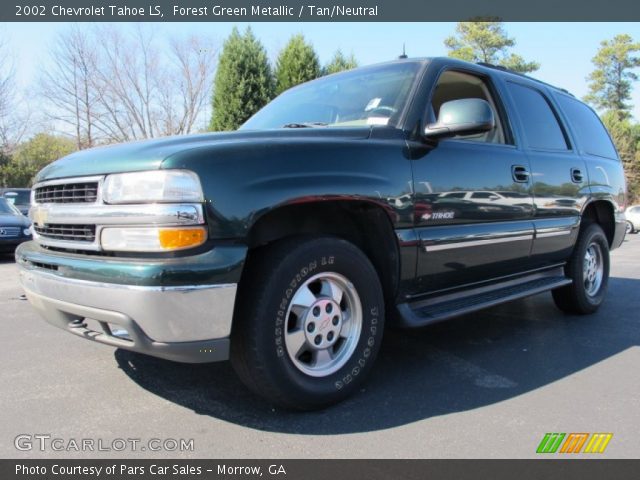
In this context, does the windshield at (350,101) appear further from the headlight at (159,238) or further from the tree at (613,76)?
the tree at (613,76)

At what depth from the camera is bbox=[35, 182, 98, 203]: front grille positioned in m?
2.50

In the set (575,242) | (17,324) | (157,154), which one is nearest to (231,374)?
(157,154)

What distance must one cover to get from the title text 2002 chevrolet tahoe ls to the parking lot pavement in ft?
0.83

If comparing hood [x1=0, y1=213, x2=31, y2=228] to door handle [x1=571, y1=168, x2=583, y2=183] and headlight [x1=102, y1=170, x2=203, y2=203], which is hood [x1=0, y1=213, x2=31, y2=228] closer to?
headlight [x1=102, y1=170, x2=203, y2=203]

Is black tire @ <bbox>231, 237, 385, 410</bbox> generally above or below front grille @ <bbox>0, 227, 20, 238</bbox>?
above

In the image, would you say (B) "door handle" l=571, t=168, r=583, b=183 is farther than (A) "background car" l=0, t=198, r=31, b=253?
No

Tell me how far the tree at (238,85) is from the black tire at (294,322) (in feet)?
52.7

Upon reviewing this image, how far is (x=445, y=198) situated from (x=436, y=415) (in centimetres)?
128

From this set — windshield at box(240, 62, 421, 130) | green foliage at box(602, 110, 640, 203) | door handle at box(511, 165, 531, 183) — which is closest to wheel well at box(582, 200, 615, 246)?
door handle at box(511, 165, 531, 183)

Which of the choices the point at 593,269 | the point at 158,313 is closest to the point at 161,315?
the point at 158,313

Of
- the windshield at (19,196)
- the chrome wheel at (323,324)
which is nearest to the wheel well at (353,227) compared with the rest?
the chrome wheel at (323,324)

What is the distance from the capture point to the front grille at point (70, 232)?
2473 millimetres

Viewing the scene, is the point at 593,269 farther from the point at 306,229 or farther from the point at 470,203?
the point at 306,229

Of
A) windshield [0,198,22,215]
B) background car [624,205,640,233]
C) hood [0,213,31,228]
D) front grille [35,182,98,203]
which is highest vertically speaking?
front grille [35,182,98,203]
